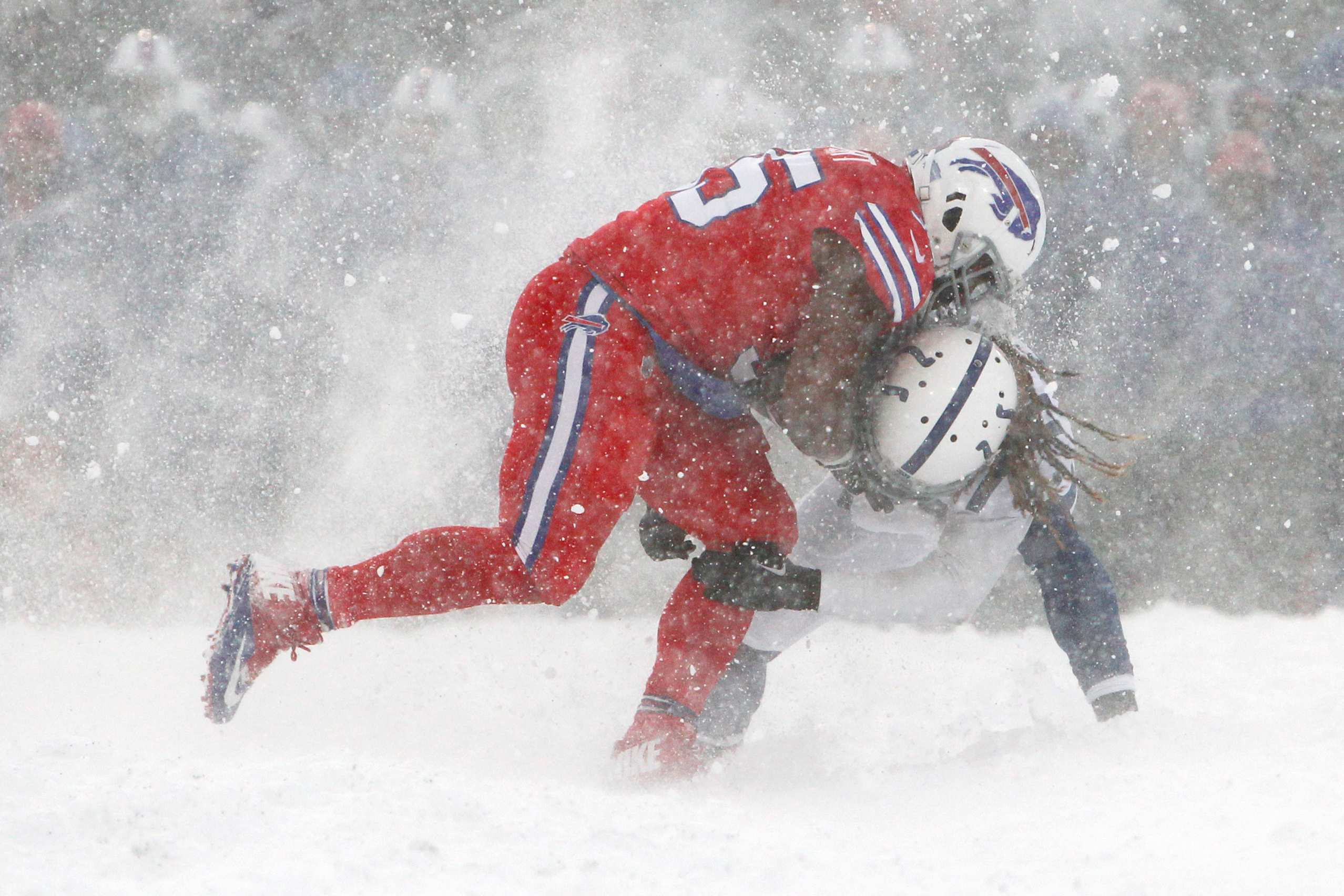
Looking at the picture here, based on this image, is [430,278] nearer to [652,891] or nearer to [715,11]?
[715,11]

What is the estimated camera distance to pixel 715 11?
15.0 feet

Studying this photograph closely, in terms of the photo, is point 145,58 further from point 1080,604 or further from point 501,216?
point 1080,604

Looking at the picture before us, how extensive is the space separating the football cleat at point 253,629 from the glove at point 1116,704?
6.11 feet

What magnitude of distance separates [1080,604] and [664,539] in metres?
1.08

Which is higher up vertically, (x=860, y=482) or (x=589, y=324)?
(x=589, y=324)

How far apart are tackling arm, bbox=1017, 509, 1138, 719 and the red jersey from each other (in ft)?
2.97

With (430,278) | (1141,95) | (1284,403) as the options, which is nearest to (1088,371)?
(1284,403)

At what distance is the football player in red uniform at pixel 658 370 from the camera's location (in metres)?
2.19

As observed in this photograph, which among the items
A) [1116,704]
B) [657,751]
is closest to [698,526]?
[657,751]

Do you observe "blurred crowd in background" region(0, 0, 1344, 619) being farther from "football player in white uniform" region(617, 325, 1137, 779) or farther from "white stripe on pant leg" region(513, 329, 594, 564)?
"white stripe on pant leg" region(513, 329, 594, 564)

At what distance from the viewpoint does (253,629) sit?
2361 mm

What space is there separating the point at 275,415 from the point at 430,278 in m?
0.82

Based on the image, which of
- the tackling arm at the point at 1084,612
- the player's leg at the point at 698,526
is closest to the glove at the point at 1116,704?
the tackling arm at the point at 1084,612

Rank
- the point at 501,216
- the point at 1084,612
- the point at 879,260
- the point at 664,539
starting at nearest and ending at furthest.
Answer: the point at 879,260 → the point at 664,539 → the point at 1084,612 → the point at 501,216
